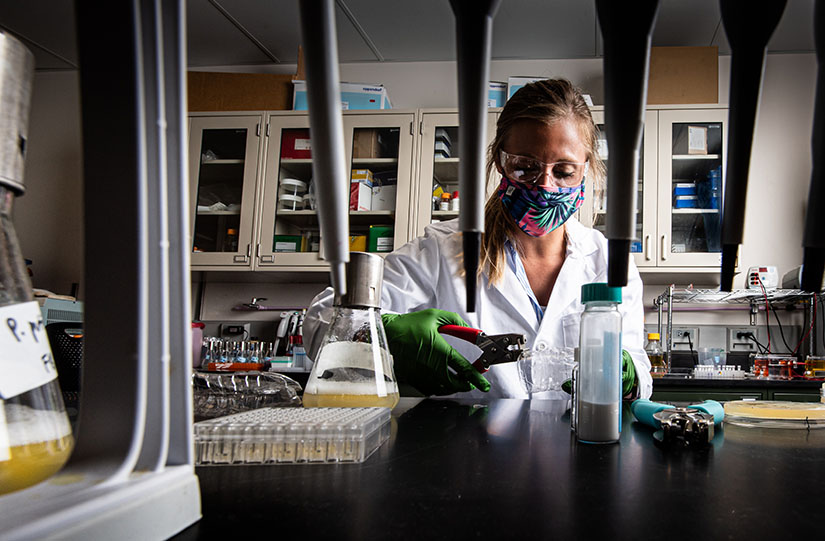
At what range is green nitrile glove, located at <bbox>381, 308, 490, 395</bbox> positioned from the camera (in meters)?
1.03

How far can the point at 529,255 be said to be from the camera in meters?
1.71

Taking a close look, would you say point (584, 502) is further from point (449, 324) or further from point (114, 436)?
point (449, 324)

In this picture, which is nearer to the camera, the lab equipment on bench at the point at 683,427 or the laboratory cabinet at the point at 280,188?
the lab equipment on bench at the point at 683,427

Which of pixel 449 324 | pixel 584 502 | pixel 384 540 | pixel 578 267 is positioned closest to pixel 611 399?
pixel 584 502

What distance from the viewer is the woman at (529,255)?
1.40 meters

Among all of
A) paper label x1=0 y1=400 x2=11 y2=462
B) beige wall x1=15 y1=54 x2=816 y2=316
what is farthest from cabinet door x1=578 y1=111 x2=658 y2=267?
paper label x1=0 y1=400 x2=11 y2=462

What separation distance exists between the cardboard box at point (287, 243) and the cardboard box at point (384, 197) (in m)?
0.46

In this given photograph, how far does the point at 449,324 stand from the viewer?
43.1 inches

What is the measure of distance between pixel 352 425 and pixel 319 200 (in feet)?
0.89

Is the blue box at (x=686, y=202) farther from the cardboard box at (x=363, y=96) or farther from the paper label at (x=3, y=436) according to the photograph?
the paper label at (x=3, y=436)

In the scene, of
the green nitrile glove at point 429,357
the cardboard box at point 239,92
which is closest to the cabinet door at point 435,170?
the cardboard box at point 239,92

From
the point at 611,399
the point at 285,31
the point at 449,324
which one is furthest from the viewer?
the point at 285,31

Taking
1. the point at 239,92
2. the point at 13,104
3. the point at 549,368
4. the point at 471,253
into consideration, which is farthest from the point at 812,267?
the point at 239,92

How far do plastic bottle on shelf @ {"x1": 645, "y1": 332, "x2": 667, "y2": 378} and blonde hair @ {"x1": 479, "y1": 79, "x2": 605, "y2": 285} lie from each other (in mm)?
1300
